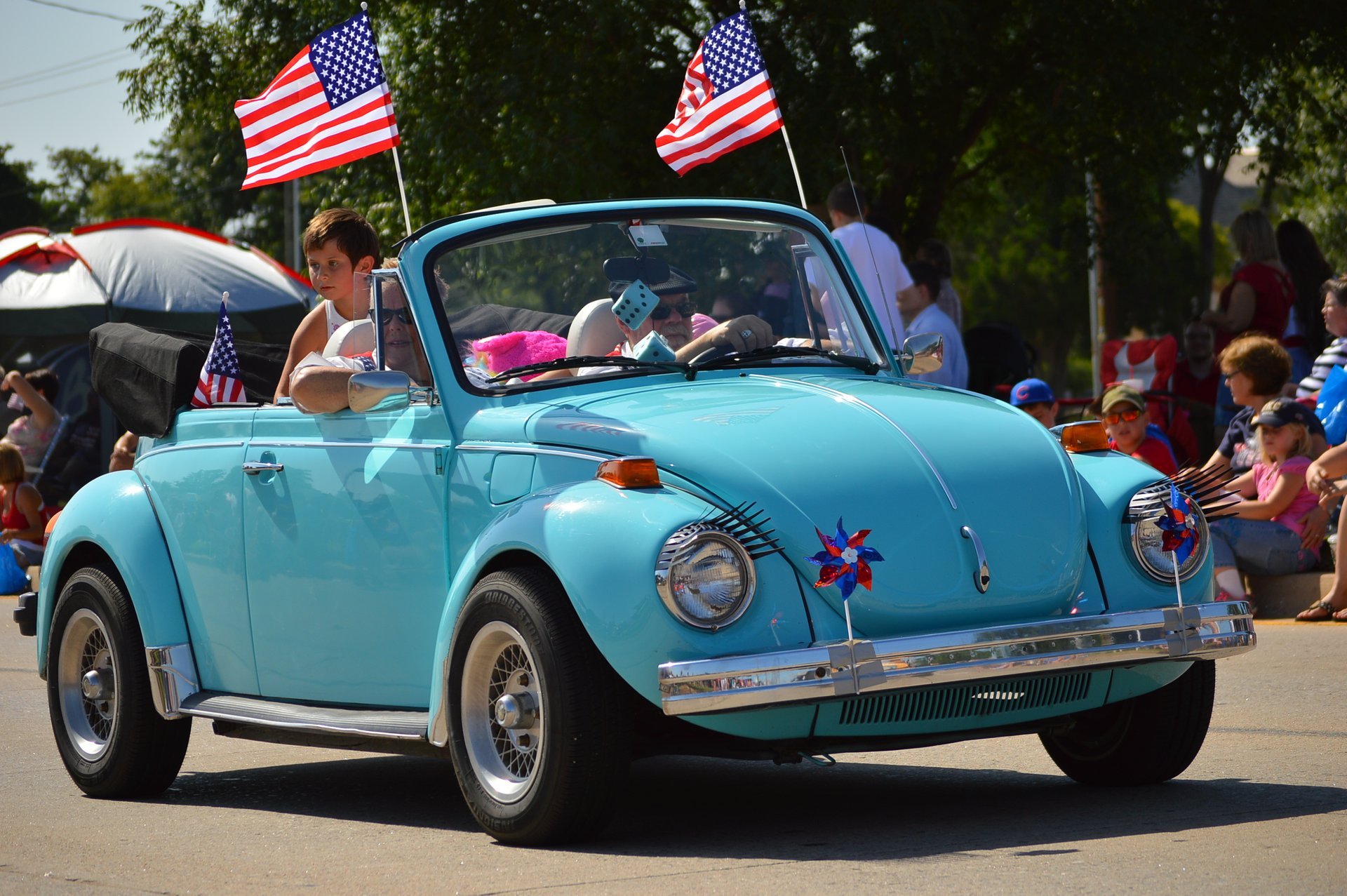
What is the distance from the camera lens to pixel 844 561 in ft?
15.8

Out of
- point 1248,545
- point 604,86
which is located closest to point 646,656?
point 1248,545

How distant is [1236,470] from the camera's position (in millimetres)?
11086

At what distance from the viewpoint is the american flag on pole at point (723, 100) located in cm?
862

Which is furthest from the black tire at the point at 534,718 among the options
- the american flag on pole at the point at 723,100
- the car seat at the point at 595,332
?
the american flag on pole at the point at 723,100

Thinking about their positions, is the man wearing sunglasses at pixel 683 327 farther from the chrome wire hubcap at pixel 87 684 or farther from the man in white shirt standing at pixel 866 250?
the man in white shirt standing at pixel 866 250

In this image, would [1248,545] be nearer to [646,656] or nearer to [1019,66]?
[646,656]

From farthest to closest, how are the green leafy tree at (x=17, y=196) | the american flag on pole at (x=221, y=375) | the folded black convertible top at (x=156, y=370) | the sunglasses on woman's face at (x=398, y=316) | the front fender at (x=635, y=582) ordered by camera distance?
the green leafy tree at (x=17, y=196)
the american flag on pole at (x=221, y=375)
the folded black convertible top at (x=156, y=370)
the sunglasses on woman's face at (x=398, y=316)
the front fender at (x=635, y=582)

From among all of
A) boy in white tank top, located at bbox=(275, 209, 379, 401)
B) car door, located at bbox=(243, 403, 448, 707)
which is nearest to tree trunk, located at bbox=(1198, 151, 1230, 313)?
boy in white tank top, located at bbox=(275, 209, 379, 401)

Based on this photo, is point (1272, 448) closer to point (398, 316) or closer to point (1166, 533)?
point (1166, 533)

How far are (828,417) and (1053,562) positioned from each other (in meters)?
0.74

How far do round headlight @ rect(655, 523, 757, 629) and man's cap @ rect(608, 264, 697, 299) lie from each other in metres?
1.59

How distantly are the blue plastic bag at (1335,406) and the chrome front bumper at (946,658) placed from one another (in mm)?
5974

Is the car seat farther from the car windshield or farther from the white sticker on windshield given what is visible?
the white sticker on windshield

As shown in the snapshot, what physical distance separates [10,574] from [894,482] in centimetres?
1254
